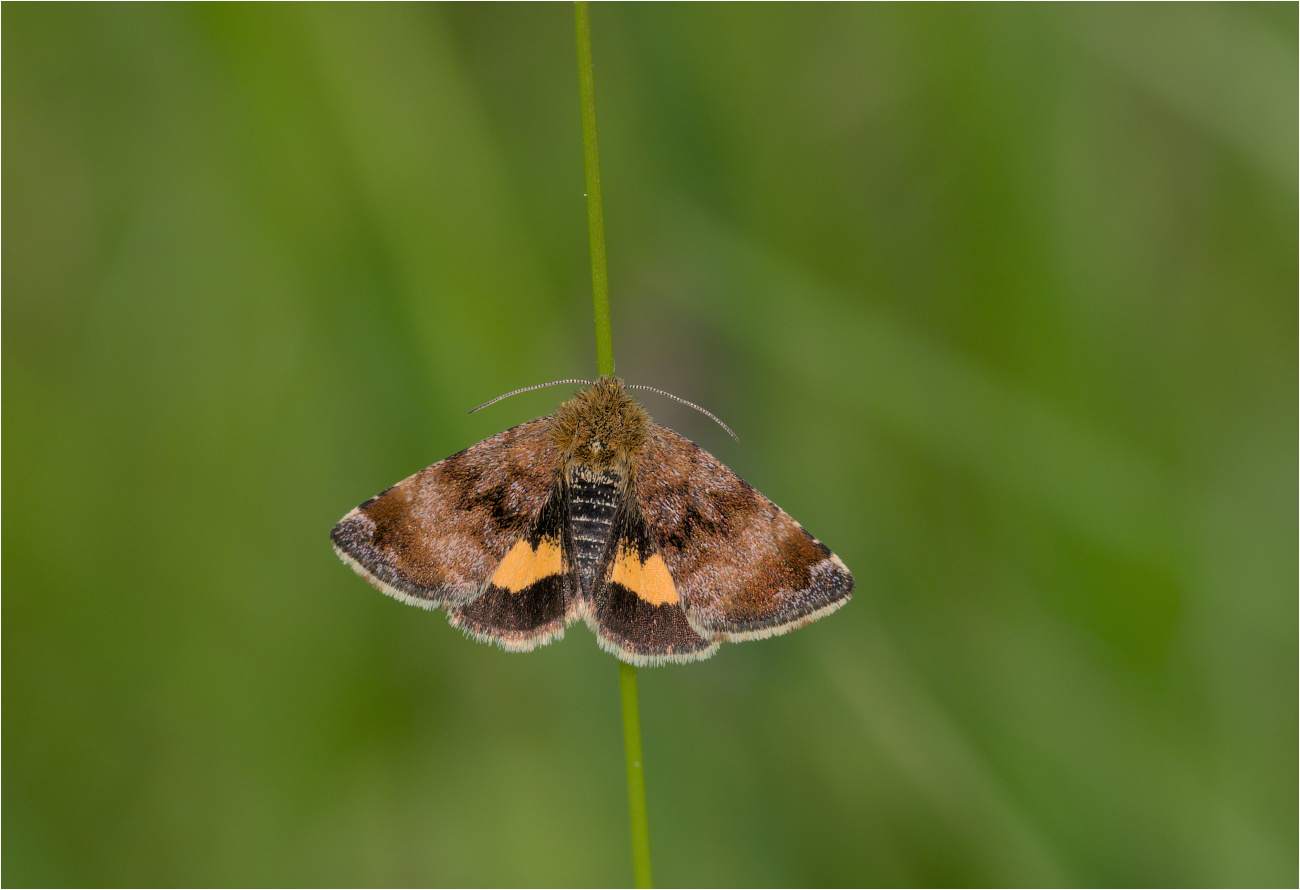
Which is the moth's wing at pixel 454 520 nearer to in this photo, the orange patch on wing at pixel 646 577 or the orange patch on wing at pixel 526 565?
the orange patch on wing at pixel 526 565

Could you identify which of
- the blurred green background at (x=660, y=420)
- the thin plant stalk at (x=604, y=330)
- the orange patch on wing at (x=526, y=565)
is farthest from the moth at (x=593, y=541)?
the blurred green background at (x=660, y=420)

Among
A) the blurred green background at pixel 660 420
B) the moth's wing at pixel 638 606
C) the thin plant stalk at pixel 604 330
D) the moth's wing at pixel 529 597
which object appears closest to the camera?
the thin plant stalk at pixel 604 330

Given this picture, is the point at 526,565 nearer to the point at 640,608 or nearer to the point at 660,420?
the point at 640,608

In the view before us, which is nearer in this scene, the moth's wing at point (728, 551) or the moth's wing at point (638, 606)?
the moth's wing at point (638, 606)

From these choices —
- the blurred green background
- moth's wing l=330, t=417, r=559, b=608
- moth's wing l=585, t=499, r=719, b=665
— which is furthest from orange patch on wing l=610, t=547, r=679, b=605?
the blurred green background

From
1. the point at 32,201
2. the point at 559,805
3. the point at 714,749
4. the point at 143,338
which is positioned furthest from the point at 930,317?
the point at 32,201

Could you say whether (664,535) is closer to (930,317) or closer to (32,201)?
(930,317)

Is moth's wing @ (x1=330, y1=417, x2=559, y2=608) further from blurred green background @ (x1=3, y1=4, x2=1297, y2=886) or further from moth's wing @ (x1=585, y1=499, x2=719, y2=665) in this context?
blurred green background @ (x1=3, y1=4, x2=1297, y2=886)
